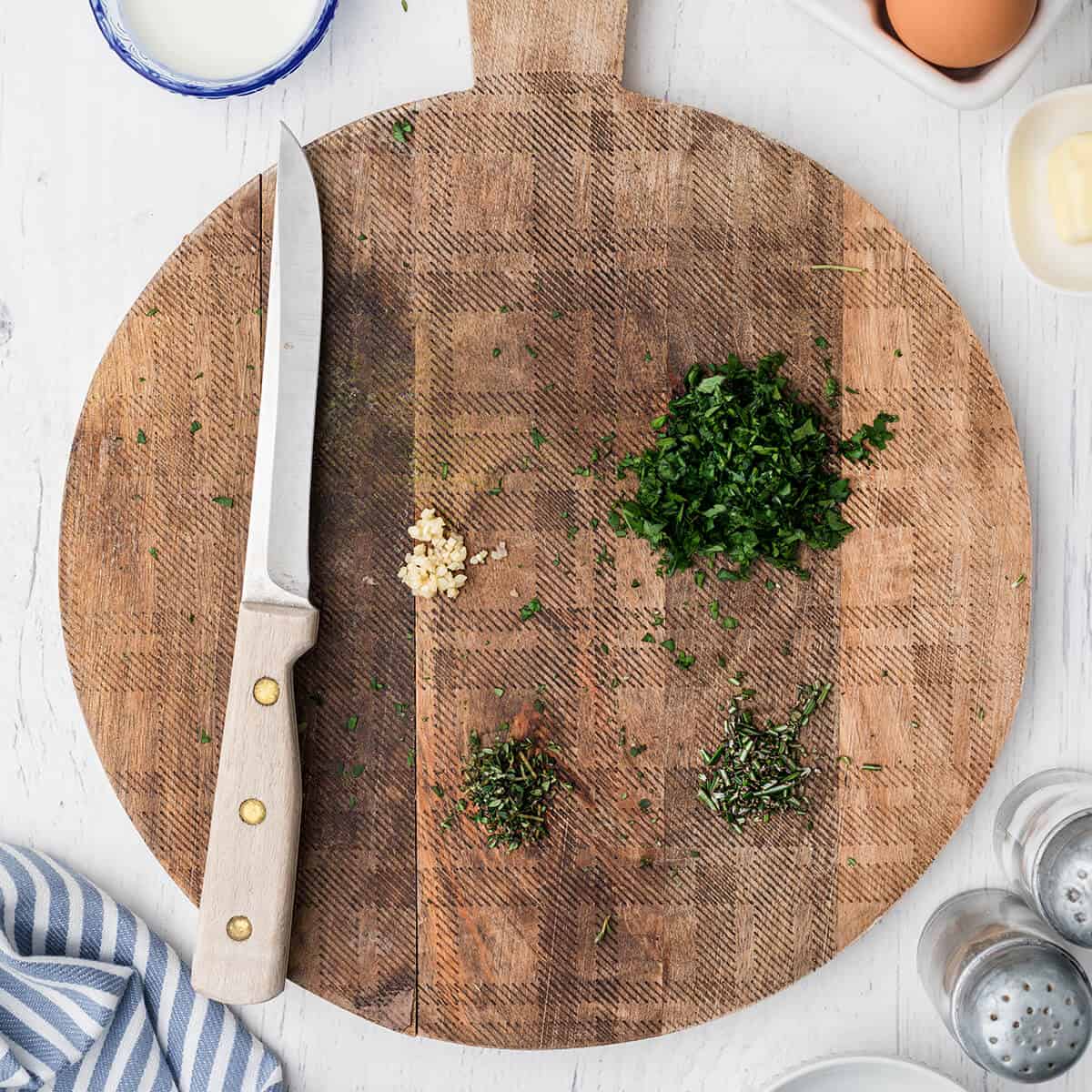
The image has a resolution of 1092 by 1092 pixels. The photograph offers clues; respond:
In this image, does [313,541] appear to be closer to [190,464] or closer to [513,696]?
[190,464]

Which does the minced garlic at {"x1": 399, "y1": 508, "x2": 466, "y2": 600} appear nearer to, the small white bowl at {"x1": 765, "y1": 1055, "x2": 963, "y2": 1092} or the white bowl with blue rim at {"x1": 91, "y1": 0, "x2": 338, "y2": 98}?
the white bowl with blue rim at {"x1": 91, "y1": 0, "x2": 338, "y2": 98}

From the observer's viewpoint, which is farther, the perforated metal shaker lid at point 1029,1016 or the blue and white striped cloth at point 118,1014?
the blue and white striped cloth at point 118,1014

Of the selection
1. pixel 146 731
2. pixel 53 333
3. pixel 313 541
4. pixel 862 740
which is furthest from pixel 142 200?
pixel 862 740

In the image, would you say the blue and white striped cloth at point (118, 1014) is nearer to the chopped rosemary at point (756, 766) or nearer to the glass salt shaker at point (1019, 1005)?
the chopped rosemary at point (756, 766)

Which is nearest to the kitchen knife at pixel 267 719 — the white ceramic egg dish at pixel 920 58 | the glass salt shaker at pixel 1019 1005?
the white ceramic egg dish at pixel 920 58

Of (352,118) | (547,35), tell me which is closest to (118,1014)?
(352,118)

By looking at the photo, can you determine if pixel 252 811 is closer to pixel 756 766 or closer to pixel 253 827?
pixel 253 827

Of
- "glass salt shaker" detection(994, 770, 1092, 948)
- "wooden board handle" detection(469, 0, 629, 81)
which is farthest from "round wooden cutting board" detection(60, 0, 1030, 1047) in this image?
"glass salt shaker" detection(994, 770, 1092, 948)
